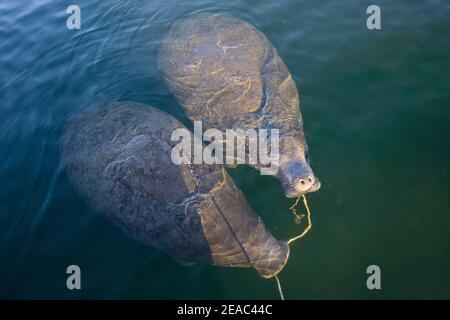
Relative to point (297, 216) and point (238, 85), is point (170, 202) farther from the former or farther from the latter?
point (238, 85)

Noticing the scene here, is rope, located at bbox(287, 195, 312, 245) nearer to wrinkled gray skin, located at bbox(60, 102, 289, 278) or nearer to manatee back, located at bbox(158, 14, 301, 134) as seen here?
wrinkled gray skin, located at bbox(60, 102, 289, 278)

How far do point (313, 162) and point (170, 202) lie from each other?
235 centimetres

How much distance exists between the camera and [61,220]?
5594 millimetres

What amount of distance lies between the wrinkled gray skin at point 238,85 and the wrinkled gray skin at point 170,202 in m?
0.87

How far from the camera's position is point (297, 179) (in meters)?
5.13

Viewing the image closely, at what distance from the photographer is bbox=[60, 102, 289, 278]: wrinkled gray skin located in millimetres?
4586

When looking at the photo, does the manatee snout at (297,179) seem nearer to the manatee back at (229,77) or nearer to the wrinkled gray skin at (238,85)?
the wrinkled gray skin at (238,85)

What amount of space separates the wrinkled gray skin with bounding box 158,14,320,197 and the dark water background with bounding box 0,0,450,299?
1.24 ft

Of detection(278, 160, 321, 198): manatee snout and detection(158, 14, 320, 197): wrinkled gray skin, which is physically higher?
detection(158, 14, 320, 197): wrinkled gray skin

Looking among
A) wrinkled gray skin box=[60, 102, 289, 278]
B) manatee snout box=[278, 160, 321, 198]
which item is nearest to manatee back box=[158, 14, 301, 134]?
manatee snout box=[278, 160, 321, 198]

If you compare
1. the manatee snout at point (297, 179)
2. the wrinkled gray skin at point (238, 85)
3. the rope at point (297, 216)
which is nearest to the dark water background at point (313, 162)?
the rope at point (297, 216)

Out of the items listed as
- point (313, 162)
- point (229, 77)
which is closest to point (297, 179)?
point (313, 162)

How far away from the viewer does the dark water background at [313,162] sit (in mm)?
4812
